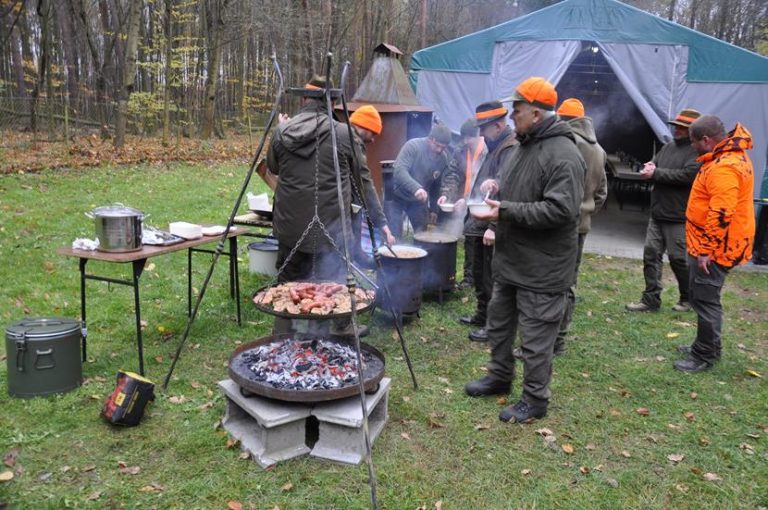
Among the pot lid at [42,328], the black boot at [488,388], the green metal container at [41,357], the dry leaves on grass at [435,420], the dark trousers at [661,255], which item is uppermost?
the dark trousers at [661,255]

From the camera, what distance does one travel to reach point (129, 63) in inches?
539

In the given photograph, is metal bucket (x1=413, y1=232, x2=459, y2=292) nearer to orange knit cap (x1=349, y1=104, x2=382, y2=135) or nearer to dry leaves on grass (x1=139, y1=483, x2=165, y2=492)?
orange knit cap (x1=349, y1=104, x2=382, y2=135)

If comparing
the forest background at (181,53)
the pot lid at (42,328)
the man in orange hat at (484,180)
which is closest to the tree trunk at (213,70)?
the forest background at (181,53)

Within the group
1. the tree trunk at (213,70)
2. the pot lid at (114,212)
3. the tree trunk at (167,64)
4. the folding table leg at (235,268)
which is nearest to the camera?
the pot lid at (114,212)

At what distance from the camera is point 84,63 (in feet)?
80.1

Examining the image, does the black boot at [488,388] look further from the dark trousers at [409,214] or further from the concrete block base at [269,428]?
the dark trousers at [409,214]

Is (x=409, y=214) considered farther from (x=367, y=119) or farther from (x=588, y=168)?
(x=588, y=168)

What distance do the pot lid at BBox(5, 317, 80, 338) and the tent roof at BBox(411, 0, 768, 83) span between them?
7.57 m

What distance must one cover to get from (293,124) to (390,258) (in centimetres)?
170

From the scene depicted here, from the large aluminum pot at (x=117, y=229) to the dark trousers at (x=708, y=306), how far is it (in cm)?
452

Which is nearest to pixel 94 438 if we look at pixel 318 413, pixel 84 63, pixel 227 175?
pixel 318 413

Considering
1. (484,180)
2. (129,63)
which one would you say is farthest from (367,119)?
(129,63)

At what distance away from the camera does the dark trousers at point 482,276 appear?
5430 millimetres

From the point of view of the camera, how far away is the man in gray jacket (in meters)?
6.73
